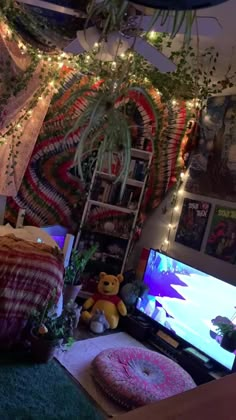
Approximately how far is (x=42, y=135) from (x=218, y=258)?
206 centimetres

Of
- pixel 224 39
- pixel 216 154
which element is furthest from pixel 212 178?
pixel 224 39

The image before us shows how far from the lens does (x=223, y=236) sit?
319 cm

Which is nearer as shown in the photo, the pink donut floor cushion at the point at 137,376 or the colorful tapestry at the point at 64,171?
the pink donut floor cushion at the point at 137,376

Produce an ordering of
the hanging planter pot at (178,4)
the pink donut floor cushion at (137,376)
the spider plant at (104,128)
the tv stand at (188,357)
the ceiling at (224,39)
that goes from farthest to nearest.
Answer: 1. the tv stand at (188,357)
2. the pink donut floor cushion at (137,376)
3. the ceiling at (224,39)
4. the spider plant at (104,128)
5. the hanging planter pot at (178,4)

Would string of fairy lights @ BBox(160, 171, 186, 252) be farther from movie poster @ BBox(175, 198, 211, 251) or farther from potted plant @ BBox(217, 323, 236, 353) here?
potted plant @ BBox(217, 323, 236, 353)

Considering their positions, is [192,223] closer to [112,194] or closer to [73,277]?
[112,194]

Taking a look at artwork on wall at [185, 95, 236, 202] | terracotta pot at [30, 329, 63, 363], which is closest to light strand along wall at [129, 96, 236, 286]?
artwork on wall at [185, 95, 236, 202]

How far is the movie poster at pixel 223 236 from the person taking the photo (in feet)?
10.2

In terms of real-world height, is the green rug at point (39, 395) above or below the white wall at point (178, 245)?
below

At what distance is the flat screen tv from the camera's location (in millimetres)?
2768

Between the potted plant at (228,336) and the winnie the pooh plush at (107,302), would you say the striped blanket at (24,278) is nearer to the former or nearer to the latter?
the winnie the pooh plush at (107,302)

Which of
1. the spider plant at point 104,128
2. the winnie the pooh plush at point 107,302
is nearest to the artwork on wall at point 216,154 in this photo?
the winnie the pooh plush at point 107,302

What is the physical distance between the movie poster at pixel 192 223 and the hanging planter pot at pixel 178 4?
9.23ft

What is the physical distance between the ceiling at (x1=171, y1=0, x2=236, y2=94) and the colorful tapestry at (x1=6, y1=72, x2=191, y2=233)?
74 cm
